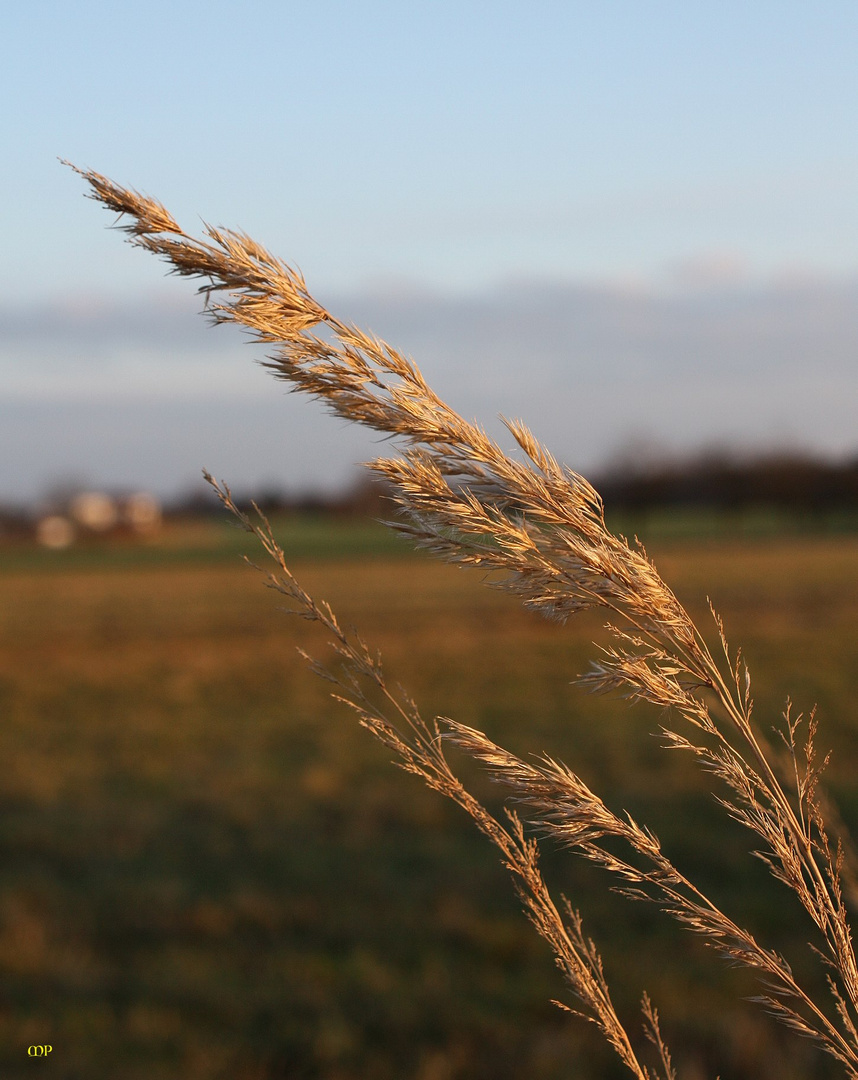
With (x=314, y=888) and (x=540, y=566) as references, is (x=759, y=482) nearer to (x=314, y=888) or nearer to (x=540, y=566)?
(x=540, y=566)

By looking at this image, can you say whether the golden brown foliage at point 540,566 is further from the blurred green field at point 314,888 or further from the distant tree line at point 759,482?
the distant tree line at point 759,482

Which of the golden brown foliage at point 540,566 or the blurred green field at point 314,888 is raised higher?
the golden brown foliage at point 540,566

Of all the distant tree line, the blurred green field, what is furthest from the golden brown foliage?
the distant tree line

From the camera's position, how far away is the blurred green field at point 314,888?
6.20 m

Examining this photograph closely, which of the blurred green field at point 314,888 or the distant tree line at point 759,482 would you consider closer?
the distant tree line at point 759,482

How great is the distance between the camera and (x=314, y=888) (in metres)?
8.96

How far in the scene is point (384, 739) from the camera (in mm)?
1487

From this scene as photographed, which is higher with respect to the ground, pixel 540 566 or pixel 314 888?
pixel 540 566

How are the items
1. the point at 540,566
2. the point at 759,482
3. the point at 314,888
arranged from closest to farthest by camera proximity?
1. the point at 540,566
2. the point at 759,482
3. the point at 314,888

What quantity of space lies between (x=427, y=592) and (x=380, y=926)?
123 ft

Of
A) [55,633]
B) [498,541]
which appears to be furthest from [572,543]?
[55,633]

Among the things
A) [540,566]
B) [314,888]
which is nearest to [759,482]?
[540,566]

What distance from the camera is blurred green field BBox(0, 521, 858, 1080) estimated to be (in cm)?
620

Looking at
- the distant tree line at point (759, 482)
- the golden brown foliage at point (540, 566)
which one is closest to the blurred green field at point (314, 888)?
the golden brown foliage at point (540, 566)
